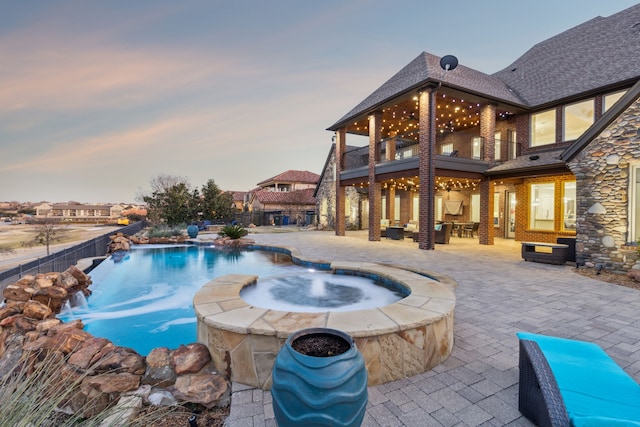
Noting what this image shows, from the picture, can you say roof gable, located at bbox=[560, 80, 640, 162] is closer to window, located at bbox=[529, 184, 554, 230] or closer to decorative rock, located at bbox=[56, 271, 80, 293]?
window, located at bbox=[529, 184, 554, 230]

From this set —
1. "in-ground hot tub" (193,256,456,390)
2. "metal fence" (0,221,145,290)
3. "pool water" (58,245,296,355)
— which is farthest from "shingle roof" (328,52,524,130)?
"metal fence" (0,221,145,290)

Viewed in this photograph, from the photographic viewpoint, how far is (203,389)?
246 cm

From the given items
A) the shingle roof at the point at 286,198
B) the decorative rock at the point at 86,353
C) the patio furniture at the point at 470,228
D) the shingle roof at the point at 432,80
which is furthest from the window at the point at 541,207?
the shingle roof at the point at 286,198

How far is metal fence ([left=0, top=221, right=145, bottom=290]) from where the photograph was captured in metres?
5.29

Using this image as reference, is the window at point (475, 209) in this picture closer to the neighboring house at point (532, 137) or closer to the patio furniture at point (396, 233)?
the neighboring house at point (532, 137)

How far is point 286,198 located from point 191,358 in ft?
89.8

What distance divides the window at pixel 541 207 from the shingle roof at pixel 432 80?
3.81 m

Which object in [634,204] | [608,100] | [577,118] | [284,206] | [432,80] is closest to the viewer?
[634,204]

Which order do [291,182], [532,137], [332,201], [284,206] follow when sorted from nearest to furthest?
1. [532,137]
2. [332,201]
3. [284,206]
4. [291,182]

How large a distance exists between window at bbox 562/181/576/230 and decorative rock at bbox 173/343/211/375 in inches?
551

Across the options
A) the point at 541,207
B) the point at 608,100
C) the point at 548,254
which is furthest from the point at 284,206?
the point at 608,100

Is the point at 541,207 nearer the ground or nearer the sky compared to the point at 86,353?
nearer the sky

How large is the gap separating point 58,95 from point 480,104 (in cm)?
1982

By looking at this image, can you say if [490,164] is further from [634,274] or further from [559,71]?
[634,274]
